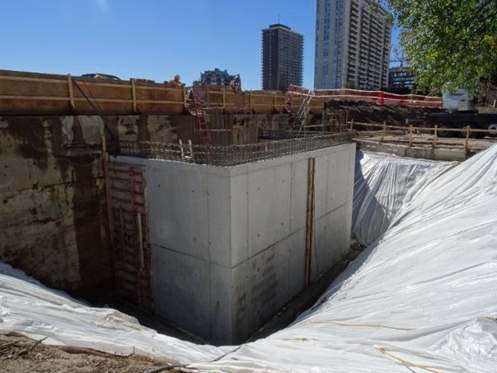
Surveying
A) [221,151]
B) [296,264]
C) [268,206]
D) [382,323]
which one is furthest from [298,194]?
[382,323]

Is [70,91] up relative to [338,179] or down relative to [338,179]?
up

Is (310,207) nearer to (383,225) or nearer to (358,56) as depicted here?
(383,225)

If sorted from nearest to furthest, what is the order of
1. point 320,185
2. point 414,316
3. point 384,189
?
point 414,316, point 320,185, point 384,189

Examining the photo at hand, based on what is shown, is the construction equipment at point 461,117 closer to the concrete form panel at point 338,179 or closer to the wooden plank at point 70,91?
the concrete form panel at point 338,179

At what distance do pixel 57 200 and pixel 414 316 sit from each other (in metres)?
7.90

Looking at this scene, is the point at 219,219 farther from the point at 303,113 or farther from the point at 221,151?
the point at 303,113

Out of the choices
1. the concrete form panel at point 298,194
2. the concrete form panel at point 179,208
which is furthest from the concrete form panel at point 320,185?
the concrete form panel at point 179,208

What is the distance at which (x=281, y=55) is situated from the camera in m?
95.9

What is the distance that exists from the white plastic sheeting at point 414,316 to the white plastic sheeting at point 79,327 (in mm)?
841

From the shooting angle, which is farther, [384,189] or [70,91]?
[384,189]

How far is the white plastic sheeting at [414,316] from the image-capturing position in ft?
11.2

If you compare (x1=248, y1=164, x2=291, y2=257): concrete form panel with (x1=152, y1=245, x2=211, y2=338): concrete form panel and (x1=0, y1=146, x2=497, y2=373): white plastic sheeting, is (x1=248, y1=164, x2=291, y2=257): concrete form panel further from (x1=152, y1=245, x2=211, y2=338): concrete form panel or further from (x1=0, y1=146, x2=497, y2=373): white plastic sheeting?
(x1=0, y1=146, x2=497, y2=373): white plastic sheeting

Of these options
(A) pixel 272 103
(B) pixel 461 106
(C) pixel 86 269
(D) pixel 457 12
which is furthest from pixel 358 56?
(C) pixel 86 269

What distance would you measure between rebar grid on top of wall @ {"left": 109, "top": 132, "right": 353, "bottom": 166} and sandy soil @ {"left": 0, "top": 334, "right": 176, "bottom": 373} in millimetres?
4506
